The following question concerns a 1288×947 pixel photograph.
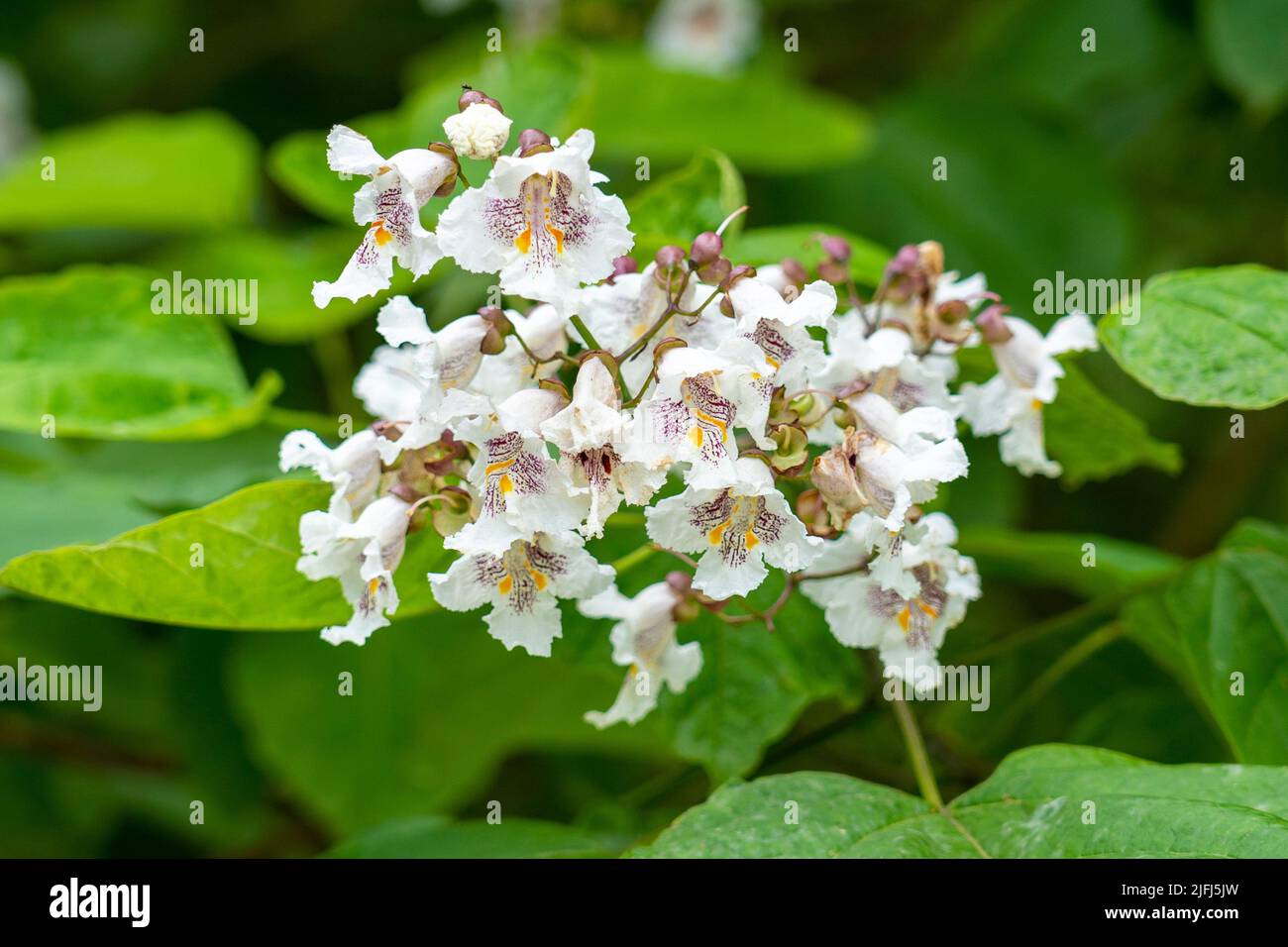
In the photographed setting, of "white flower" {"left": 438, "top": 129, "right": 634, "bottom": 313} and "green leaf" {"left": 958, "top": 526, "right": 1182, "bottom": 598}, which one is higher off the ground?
"white flower" {"left": 438, "top": 129, "right": 634, "bottom": 313}

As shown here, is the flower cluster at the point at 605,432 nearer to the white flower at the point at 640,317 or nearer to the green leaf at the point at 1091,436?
the white flower at the point at 640,317

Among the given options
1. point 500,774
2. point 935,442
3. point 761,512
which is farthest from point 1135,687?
point 500,774

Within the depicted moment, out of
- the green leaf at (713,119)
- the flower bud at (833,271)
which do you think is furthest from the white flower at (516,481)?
the green leaf at (713,119)

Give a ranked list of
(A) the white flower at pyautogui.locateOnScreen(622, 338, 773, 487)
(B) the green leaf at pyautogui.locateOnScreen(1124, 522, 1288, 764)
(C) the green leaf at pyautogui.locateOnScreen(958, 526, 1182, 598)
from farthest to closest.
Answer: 1. (C) the green leaf at pyautogui.locateOnScreen(958, 526, 1182, 598)
2. (B) the green leaf at pyautogui.locateOnScreen(1124, 522, 1288, 764)
3. (A) the white flower at pyautogui.locateOnScreen(622, 338, 773, 487)

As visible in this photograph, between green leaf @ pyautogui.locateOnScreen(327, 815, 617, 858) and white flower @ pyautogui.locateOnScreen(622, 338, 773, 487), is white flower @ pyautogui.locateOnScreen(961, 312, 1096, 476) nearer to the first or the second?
white flower @ pyautogui.locateOnScreen(622, 338, 773, 487)

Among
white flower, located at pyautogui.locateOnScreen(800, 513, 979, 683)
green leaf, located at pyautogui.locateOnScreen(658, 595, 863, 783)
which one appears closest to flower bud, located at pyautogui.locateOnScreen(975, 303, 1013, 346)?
white flower, located at pyautogui.locateOnScreen(800, 513, 979, 683)

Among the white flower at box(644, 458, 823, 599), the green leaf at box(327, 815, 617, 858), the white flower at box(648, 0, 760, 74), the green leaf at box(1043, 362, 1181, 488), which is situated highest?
the white flower at box(648, 0, 760, 74)
